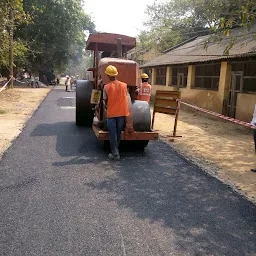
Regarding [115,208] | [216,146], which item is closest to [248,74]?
[216,146]

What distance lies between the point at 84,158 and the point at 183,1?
1517 inches

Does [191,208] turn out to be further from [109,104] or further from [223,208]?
[109,104]

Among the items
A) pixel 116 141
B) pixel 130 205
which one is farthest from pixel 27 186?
pixel 116 141

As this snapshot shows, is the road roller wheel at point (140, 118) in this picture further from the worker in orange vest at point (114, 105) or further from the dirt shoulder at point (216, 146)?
the dirt shoulder at point (216, 146)

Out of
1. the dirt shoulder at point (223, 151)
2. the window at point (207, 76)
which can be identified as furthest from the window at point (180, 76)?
the dirt shoulder at point (223, 151)

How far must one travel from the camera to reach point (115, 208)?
3775mm

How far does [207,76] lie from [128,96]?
35.3ft

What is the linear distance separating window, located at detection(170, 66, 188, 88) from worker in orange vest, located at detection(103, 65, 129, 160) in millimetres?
14227

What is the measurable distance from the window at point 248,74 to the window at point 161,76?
1081 centimetres

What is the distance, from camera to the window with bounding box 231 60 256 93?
12289 mm

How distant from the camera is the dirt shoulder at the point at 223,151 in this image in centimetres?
521

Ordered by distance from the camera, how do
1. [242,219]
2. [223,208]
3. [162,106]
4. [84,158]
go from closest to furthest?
[242,219] → [223,208] → [84,158] → [162,106]

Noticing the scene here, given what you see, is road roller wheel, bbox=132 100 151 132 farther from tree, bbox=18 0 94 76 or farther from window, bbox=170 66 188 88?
tree, bbox=18 0 94 76

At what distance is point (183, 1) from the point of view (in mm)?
39312
